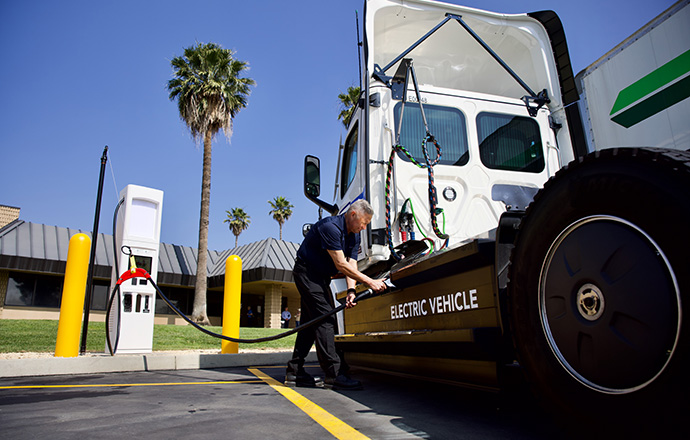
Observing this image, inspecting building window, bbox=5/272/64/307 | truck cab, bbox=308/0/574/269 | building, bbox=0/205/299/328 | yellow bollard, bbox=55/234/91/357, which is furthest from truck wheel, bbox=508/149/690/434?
building window, bbox=5/272/64/307

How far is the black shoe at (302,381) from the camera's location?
4.10 m

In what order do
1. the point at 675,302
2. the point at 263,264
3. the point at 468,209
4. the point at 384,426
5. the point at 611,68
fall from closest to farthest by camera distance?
the point at 675,302 → the point at 384,426 → the point at 611,68 → the point at 468,209 → the point at 263,264

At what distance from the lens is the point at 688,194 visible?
1295mm

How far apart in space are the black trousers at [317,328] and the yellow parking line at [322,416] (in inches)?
13.5

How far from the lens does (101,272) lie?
2136cm

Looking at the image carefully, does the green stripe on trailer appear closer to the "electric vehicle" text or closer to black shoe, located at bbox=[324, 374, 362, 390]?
the "electric vehicle" text

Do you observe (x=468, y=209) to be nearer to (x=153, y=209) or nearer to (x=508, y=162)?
(x=508, y=162)

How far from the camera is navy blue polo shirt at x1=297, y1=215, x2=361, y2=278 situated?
389 cm

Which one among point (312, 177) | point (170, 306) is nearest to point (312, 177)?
point (312, 177)

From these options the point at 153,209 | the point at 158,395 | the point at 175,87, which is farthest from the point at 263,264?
the point at 158,395

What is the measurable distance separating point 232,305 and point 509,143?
188 inches

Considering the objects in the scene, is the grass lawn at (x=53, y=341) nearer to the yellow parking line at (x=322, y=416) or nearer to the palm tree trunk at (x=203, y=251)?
the yellow parking line at (x=322, y=416)

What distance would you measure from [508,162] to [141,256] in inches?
237

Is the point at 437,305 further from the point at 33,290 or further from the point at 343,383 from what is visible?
the point at 33,290
